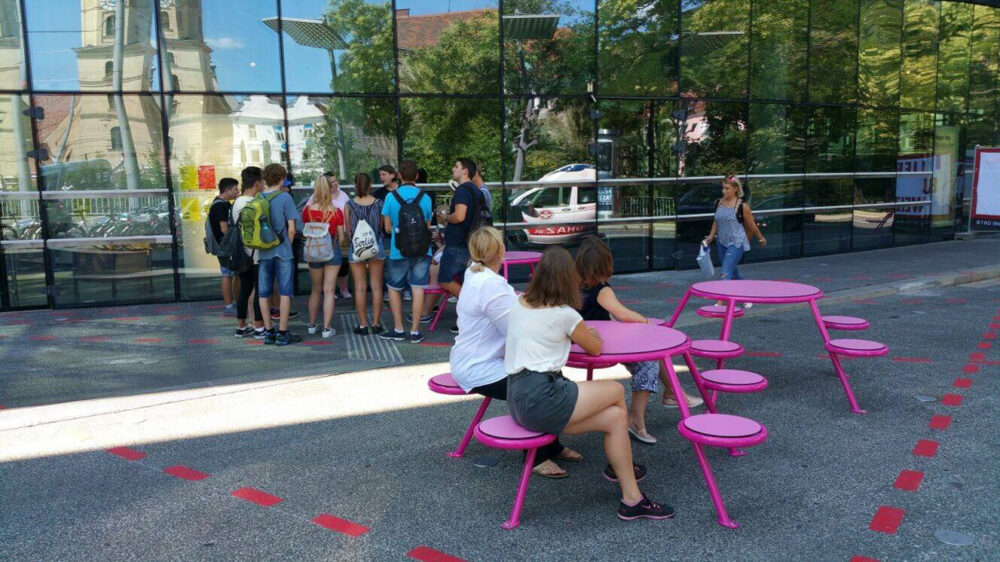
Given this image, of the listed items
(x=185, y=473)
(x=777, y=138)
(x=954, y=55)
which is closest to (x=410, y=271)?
(x=185, y=473)

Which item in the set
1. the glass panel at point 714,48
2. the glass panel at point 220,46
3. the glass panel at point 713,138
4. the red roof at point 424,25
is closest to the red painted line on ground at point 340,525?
the glass panel at point 220,46

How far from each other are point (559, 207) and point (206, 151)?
5.24 meters

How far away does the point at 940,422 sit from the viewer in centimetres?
542

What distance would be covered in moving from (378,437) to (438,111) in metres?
7.37

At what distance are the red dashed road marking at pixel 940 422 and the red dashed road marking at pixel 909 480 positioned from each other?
97cm

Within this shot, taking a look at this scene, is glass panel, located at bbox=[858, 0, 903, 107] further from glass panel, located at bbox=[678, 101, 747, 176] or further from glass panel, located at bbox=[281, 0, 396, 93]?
glass panel, located at bbox=[281, 0, 396, 93]

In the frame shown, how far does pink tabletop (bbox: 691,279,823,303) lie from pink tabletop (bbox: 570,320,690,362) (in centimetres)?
138

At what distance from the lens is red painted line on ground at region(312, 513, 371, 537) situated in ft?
12.9

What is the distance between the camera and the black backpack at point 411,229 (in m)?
7.97

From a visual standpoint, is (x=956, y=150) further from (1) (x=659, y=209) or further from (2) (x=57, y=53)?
(2) (x=57, y=53)

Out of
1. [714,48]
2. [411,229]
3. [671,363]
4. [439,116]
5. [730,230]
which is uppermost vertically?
[714,48]

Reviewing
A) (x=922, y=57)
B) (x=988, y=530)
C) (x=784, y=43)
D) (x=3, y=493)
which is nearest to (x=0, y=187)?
(x=3, y=493)

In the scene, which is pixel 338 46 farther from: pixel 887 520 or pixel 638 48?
pixel 887 520

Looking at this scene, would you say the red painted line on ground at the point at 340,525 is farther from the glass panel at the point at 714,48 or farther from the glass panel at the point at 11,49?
the glass panel at the point at 714,48
